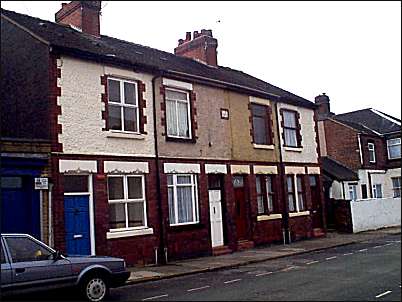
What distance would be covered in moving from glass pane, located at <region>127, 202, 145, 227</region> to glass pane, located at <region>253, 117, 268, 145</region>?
23.3 ft

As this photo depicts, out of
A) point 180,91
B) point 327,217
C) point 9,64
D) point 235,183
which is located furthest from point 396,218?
point 9,64

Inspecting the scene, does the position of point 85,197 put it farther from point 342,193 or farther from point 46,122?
point 342,193

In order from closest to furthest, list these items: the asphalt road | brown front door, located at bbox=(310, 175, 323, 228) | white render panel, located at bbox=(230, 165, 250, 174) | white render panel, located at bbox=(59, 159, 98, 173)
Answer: the asphalt road → white render panel, located at bbox=(59, 159, 98, 173) → white render panel, located at bbox=(230, 165, 250, 174) → brown front door, located at bbox=(310, 175, 323, 228)

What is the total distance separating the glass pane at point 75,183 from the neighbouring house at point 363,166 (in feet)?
53.5

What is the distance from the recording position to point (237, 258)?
1645 centimetres

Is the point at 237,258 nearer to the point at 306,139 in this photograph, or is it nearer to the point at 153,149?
the point at 153,149

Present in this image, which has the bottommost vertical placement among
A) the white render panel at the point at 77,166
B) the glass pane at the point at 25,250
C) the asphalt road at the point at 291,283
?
the asphalt road at the point at 291,283

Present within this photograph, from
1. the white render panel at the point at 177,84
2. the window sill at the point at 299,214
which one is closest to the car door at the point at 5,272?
the white render panel at the point at 177,84

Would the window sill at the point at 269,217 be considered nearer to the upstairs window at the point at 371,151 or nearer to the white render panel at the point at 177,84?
the white render panel at the point at 177,84

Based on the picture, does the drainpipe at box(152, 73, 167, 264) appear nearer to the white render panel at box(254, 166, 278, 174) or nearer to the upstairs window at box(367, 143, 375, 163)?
the white render panel at box(254, 166, 278, 174)

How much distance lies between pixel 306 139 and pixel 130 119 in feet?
36.4

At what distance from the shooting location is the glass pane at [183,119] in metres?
17.5

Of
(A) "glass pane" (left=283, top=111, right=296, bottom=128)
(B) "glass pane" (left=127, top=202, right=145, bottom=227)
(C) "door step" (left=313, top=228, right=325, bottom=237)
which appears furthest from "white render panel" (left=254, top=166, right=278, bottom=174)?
(B) "glass pane" (left=127, top=202, right=145, bottom=227)

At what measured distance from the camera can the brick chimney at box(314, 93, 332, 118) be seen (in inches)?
1400
